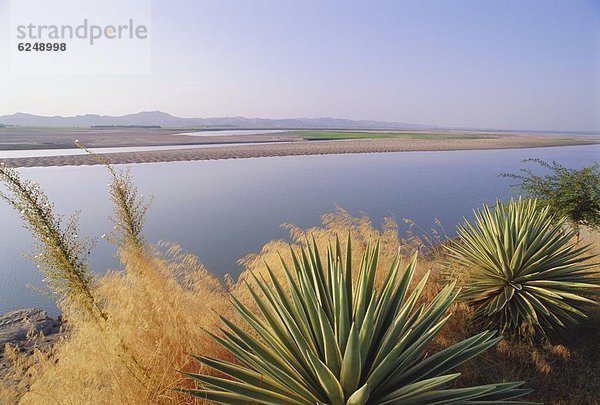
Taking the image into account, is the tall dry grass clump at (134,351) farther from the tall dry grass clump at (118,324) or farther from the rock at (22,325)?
the rock at (22,325)

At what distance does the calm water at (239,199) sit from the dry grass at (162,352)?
473 centimetres

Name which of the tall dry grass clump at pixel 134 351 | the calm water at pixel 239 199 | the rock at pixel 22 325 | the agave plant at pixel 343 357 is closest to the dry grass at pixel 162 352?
the tall dry grass clump at pixel 134 351

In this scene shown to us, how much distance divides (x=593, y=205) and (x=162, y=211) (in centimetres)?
1387

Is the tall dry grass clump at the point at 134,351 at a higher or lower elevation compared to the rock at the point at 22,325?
higher

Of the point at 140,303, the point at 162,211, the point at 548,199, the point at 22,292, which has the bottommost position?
the point at 22,292

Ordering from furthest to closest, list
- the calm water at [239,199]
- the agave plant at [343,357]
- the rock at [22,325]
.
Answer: the calm water at [239,199] < the rock at [22,325] < the agave plant at [343,357]

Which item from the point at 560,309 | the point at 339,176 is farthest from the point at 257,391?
the point at 339,176

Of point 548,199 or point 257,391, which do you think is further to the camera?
point 548,199

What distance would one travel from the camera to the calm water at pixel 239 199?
10.4 m

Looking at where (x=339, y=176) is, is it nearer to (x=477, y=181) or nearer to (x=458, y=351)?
(x=477, y=181)

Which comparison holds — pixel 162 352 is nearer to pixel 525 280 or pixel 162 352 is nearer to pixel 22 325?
pixel 525 280

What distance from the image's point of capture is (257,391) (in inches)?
93.5

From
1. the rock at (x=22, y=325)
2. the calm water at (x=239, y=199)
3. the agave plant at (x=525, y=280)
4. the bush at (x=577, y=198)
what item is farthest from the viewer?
the calm water at (x=239, y=199)

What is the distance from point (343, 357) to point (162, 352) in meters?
1.73
